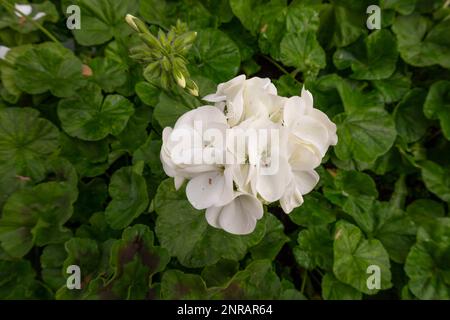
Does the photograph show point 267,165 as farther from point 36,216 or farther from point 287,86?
point 36,216

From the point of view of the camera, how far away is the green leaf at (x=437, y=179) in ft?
4.65

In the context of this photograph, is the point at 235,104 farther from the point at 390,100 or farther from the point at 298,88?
the point at 390,100

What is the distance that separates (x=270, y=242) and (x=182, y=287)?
0.31m

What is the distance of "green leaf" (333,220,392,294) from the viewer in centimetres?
123

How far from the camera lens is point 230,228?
0.85m

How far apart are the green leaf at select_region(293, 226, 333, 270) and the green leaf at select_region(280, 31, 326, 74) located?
53cm

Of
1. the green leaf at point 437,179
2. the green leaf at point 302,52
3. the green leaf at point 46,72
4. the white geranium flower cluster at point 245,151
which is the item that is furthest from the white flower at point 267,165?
the green leaf at point 437,179

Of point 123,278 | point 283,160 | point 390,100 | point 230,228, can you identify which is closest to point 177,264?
point 123,278

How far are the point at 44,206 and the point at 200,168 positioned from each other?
678 millimetres

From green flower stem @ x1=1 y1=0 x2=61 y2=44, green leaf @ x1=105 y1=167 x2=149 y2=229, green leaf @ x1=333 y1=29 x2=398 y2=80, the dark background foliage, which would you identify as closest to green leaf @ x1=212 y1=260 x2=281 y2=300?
the dark background foliage

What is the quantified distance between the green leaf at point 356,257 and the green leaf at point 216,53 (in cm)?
61

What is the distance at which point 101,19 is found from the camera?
4.68 feet

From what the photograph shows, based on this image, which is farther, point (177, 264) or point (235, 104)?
point (177, 264)

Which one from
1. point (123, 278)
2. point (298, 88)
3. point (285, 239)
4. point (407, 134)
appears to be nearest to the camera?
point (123, 278)
